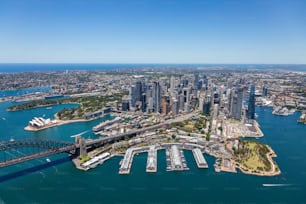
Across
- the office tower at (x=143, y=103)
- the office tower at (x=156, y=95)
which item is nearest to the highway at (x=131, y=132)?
the office tower at (x=156, y=95)

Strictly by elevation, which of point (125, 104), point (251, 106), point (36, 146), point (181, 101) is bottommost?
point (36, 146)

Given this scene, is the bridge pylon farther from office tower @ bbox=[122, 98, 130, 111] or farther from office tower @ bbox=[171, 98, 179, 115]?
office tower @ bbox=[171, 98, 179, 115]

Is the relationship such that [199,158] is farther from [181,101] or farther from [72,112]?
[72,112]

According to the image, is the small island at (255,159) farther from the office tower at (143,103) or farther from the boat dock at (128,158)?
the office tower at (143,103)

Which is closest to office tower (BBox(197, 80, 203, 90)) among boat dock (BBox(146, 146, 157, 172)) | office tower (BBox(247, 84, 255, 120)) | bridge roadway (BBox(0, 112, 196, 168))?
office tower (BBox(247, 84, 255, 120))

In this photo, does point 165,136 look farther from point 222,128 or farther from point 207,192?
point 207,192

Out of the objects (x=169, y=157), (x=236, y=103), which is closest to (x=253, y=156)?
(x=169, y=157)

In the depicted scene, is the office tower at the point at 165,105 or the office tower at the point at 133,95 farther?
the office tower at the point at 133,95

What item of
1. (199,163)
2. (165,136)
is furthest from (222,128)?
(199,163)
